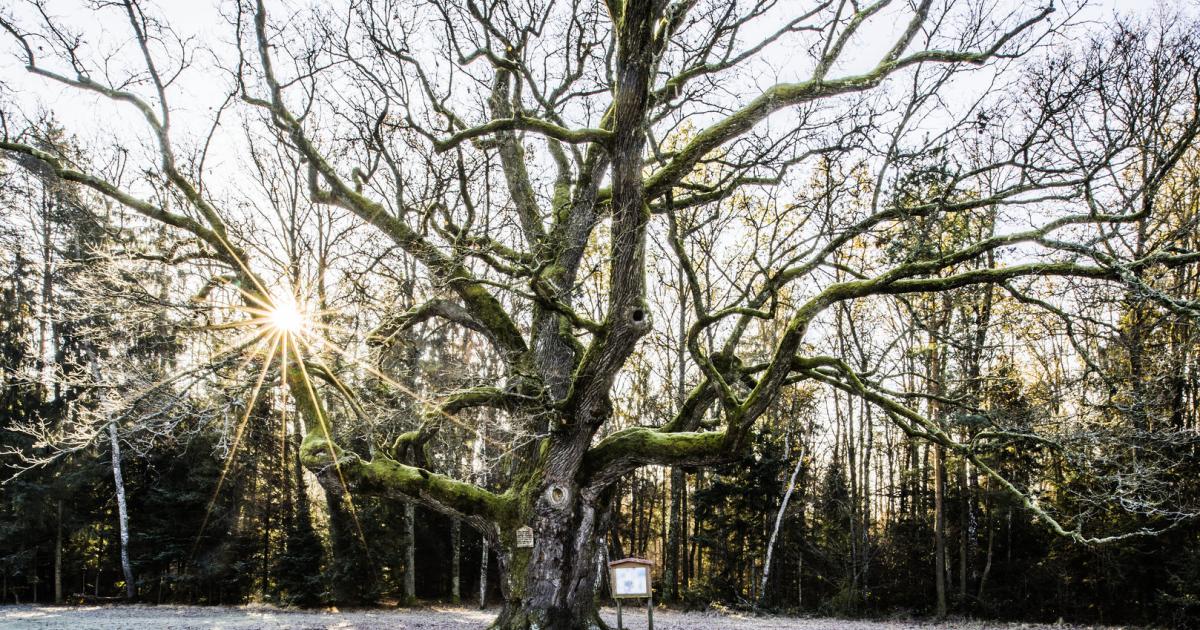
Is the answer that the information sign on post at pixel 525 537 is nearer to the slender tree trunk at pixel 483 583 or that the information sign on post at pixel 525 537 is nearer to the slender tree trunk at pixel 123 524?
the slender tree trunk at pixel 483 583

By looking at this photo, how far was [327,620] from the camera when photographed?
15.7 metres

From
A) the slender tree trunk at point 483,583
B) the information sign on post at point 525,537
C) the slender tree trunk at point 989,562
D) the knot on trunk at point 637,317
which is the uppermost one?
the knot on trunk at point 637,317

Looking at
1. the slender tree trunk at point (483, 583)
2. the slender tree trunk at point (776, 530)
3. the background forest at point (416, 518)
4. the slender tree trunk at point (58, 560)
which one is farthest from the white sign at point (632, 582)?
the slender tree trunk at point (58, 560)

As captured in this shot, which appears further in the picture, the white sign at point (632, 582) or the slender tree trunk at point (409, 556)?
the slender tree trunk at point (409, 556)

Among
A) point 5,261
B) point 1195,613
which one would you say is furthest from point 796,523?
point 5,261

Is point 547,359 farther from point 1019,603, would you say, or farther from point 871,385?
point 1019,603

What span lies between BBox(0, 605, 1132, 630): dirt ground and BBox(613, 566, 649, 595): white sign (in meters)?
3.86

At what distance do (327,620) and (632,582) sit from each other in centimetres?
949

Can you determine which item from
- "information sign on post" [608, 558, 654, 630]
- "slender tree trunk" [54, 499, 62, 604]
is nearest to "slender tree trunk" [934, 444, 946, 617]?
"information sign on post" [608, 558, 654, 630]

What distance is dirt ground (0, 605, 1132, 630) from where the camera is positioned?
13548 millimetres

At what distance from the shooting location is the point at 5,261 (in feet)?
65.1

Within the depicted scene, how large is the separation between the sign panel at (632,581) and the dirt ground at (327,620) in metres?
3.84

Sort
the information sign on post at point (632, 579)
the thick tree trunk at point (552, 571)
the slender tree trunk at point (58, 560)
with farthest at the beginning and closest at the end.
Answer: the slender tree trunk at point (58, 560), the information sign on post at point (632, 579), the thick tree trunk at point (552, 571)

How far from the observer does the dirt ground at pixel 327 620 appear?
533 inches
